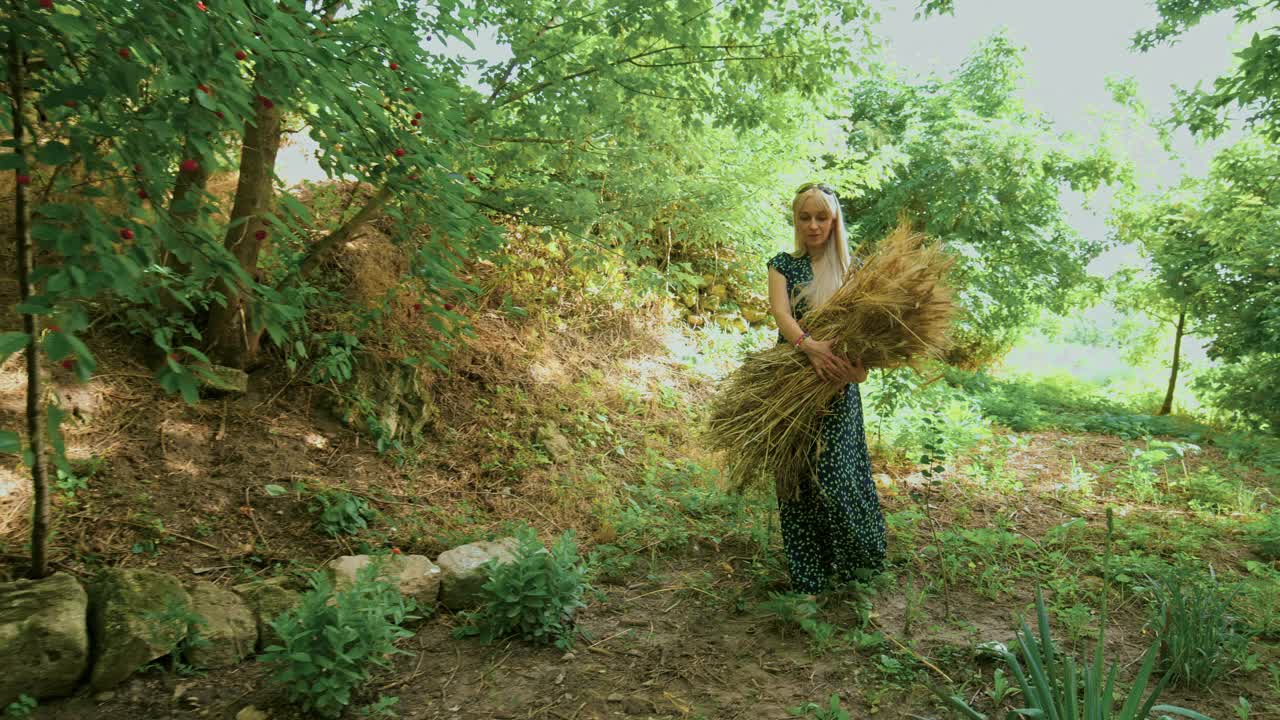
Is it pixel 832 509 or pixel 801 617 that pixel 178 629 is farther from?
pixel 832 509

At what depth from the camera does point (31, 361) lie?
2.14 m

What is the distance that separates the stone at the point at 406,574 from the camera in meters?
2.85

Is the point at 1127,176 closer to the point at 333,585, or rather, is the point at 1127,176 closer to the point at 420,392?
the point at 420,392

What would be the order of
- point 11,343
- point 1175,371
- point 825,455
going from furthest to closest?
1. point 1175,371
2. point 825,455
3. point 11,343

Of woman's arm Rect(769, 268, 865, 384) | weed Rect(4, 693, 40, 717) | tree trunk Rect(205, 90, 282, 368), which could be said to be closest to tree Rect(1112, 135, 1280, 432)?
woman's arm Rect(769, 268, 865, 384)

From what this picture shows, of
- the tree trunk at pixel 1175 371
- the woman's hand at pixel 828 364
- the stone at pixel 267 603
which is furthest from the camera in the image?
the tree trunk at pixel 1175 371

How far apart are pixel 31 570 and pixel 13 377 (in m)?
1.09

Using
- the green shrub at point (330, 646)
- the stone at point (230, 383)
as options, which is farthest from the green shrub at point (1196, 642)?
the stone at point (230, 383)

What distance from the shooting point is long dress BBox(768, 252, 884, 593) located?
2967 mm

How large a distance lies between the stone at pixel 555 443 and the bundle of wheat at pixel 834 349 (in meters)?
1.62

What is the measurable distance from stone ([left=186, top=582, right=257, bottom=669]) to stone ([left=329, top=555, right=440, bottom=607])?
0.34m

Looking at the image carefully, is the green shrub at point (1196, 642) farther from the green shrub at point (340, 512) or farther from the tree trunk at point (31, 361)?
the tree trunk at point (31, 361)

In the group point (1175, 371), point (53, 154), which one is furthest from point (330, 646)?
point (1175, 371)

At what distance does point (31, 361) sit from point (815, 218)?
2.77m
